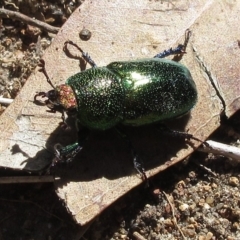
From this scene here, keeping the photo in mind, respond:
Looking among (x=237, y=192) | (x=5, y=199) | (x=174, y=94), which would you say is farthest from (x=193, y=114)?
(x=5, y=199)

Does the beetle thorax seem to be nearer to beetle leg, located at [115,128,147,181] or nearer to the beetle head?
the beetle head

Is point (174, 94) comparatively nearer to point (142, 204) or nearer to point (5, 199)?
point (142, 204)

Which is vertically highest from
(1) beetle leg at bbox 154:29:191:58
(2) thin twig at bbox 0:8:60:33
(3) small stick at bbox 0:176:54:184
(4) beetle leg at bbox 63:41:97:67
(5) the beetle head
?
(1) beetle leg at bbox 154:29:191:58

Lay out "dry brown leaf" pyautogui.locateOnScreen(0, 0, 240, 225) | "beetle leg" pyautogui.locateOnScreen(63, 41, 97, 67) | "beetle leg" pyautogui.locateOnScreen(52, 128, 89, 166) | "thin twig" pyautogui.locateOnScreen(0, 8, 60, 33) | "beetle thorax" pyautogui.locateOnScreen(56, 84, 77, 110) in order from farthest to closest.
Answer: "thin twig" pyautogui.locateOnScreen(0, 8, 60, 33), "beetle leg" pyautogui.locateOnScreen(63, 41, 97, 67), "dry brown leaf" pyautogui.locateOnScreen(0, 0, 240, 225), "beetle leg" pyautogui.locateOnScreen(52, 128, 89, 166), "beetle thorax" pyautogui.locateOnScreen(56, 84, 77, 110)

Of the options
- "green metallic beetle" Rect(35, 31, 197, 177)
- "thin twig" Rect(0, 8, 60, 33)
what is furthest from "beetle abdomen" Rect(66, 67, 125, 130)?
"thin twig" Rect(0, 8, 60, 33)

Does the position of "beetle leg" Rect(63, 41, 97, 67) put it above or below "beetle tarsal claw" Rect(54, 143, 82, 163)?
above

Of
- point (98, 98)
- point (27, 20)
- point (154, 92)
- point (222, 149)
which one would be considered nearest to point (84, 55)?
point (98, 98)

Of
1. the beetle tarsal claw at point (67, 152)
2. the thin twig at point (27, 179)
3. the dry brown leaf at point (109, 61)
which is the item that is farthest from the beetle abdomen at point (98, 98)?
the thin twig at point (27, 179)
